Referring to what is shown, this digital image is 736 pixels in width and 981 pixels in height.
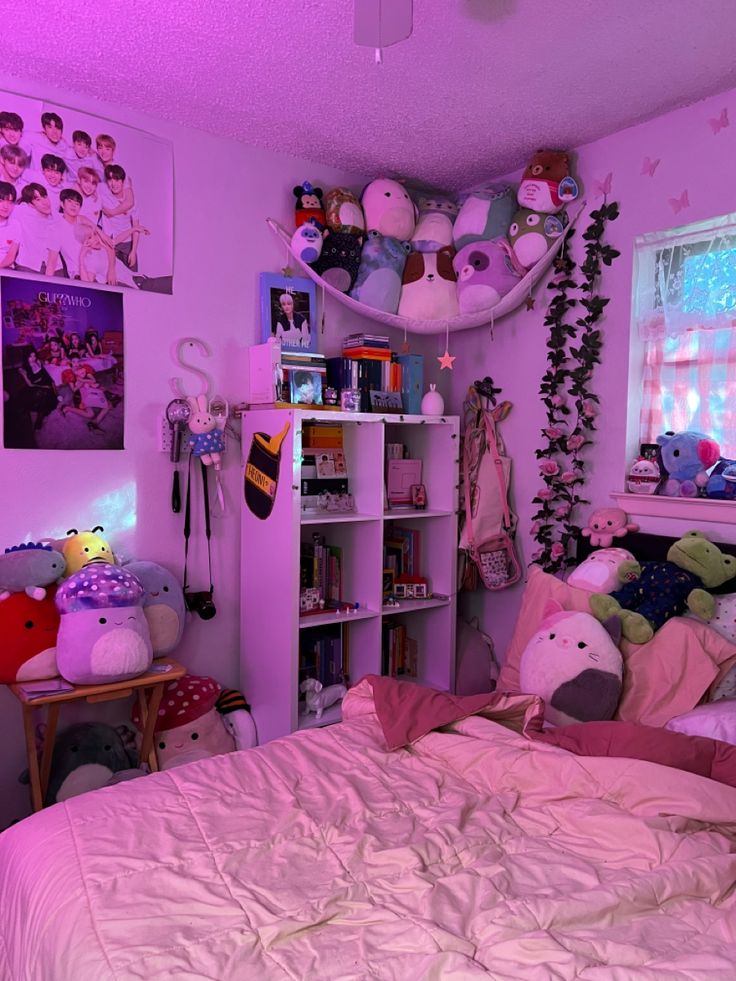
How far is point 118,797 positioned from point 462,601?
6.89 feet

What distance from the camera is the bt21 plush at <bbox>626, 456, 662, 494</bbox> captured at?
270cm

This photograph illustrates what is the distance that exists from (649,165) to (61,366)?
2167 millimetres

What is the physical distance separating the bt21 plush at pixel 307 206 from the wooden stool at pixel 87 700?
1779 millimetres

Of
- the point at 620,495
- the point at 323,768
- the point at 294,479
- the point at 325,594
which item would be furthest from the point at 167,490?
the point at 620,495

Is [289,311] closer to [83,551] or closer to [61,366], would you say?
[61,366]

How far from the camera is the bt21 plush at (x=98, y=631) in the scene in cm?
229

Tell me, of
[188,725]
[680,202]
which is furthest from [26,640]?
[680,202]

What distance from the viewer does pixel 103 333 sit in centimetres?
264

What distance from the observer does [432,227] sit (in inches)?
126

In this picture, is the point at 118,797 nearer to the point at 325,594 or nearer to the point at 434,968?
the point at 434,968

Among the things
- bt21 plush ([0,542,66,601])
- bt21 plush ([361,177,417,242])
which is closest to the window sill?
bt21 plush ([361,177,417,242])

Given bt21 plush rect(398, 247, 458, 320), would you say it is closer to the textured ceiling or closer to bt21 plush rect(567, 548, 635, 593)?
the textured ceiling

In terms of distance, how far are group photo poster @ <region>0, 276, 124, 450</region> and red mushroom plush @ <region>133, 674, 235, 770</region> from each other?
2.98ft

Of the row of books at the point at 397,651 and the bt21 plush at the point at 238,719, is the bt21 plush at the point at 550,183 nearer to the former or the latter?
the row of books at the point at 397,651
